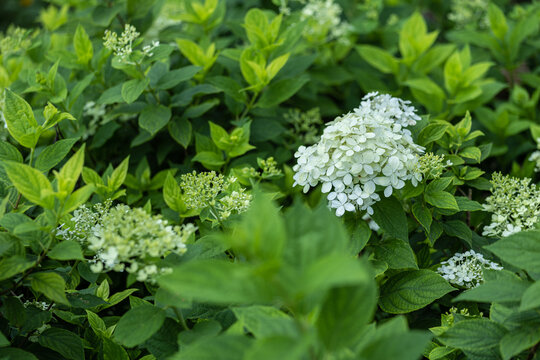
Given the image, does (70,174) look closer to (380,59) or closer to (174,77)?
(174,77)

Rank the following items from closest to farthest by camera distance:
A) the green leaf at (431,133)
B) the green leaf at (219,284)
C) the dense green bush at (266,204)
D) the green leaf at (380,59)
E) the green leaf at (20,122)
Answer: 1. the green leaf at (219,284)
2. the dense green bush at (266,204)
3. the green leaf at (20,122)
4. the green leaf at (431,133)
5. the green leaf at (380,59)

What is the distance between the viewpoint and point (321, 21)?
2.72m

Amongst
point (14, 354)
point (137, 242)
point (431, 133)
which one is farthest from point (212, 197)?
point (431, 133)

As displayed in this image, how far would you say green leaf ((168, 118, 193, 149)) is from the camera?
2082 millimetres

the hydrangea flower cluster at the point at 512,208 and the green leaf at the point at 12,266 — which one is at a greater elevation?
the green leaf at the point at 12,266

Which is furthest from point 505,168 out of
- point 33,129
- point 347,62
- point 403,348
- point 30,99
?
point 30,99

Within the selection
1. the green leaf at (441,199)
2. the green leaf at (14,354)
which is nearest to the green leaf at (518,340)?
the green leaf at (441,199)

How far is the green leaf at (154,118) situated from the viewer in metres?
1.97

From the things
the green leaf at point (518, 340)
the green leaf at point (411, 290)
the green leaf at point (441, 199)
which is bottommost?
the green leaf at point (411, 290)

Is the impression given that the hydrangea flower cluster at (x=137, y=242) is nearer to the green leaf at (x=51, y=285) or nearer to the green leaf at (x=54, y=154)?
the green leaf at (x=51, y=285)

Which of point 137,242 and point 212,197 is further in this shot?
point 212,197

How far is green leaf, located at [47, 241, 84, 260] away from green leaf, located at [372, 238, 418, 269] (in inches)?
36.0

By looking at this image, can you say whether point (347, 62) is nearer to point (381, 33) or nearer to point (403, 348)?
point (381, 33)

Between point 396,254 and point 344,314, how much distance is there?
0.70 metres
